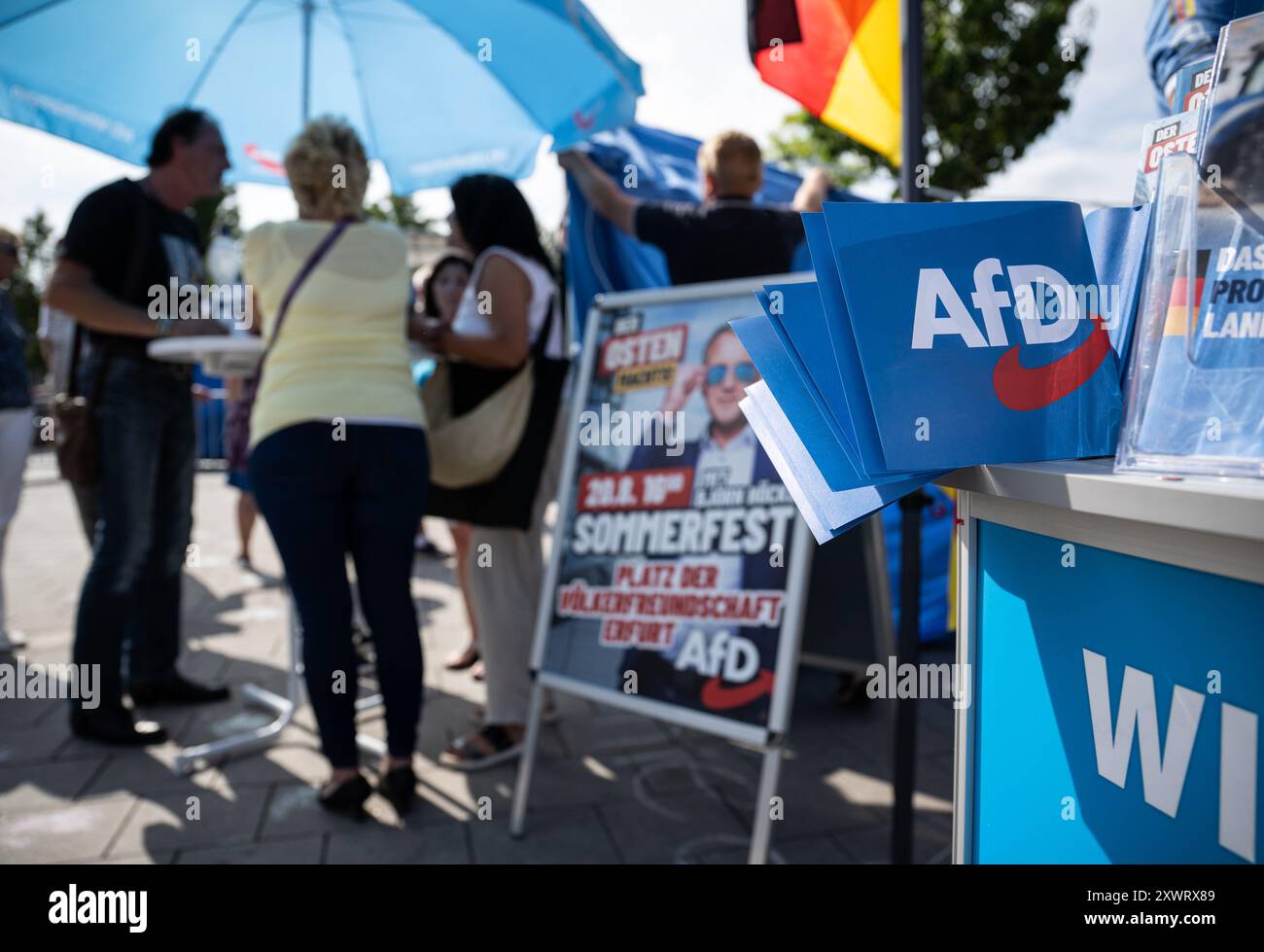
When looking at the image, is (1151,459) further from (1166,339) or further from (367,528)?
(367,528)

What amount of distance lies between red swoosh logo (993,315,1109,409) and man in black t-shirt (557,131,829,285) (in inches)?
80.9

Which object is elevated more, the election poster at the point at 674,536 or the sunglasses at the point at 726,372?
the sunglasses at the point at 726,372

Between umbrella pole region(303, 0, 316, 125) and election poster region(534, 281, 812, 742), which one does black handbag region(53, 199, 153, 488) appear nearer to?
umbrella pole region(303, 0, 316, 125)

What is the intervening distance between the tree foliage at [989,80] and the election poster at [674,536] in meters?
11.4

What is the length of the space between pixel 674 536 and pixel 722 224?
114 centimetres

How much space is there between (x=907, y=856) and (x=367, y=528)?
5.90 feet

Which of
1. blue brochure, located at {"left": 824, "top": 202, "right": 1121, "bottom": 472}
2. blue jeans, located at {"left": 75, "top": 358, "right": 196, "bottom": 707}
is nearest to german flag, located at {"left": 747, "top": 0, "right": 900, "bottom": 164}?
blue brochure, located at {"left": 824, "top": 202, "right": 1121, "bottom": 472}

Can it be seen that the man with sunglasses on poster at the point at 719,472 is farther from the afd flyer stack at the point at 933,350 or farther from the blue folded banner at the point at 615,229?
the blue folded banner at the point at 615,229

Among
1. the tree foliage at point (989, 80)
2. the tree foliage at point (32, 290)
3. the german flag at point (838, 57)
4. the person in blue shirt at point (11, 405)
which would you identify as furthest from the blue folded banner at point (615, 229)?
the tree foliage at point (32, 290)

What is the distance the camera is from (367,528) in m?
2.57

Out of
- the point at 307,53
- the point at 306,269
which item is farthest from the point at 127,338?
the point at 307,53

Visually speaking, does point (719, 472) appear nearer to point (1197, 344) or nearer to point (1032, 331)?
point (1032, 331)

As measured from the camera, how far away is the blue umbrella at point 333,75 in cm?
292

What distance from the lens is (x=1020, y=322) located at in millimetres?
969
